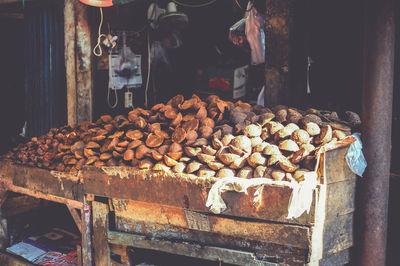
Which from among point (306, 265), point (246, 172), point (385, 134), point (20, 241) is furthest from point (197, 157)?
point (20, 241)

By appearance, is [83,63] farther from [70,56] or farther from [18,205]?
[18,205]

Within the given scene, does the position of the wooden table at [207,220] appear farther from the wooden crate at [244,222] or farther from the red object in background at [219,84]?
the red object in background at [219,84]

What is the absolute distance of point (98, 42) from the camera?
A: 5289 mm

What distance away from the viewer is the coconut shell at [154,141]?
306 centimetres

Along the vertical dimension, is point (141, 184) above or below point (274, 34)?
below

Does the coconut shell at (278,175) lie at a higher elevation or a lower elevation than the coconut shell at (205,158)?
lower

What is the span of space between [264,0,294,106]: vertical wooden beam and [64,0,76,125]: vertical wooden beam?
2.76 m

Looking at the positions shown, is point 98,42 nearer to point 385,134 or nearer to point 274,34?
point 274,34

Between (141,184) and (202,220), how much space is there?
55 centimetres

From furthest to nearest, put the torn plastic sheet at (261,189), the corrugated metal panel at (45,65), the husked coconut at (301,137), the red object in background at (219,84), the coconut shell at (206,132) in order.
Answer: the red object in background at (219,84) → the corrugated metal panel at (45,65) → the coconut shell at (206,132) → the husked coconut at (301,137) → the torn plastic sheet at (261,189)

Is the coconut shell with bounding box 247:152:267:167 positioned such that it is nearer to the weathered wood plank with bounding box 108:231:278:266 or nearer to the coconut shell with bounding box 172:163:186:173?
the coconut shell with bounding box 172:163:186:173

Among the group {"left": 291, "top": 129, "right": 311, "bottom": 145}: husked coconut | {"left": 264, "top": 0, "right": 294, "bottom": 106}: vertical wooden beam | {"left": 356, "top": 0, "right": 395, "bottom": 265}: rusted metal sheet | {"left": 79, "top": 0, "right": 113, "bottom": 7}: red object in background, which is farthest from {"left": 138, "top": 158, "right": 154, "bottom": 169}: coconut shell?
{"left": 79, "top": 0, "right": 113, "bottom": 7}: red object in background

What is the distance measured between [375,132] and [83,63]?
3.95m

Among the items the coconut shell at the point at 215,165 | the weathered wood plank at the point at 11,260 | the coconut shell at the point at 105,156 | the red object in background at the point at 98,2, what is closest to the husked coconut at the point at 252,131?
the coconut shell at the point at 215,165
